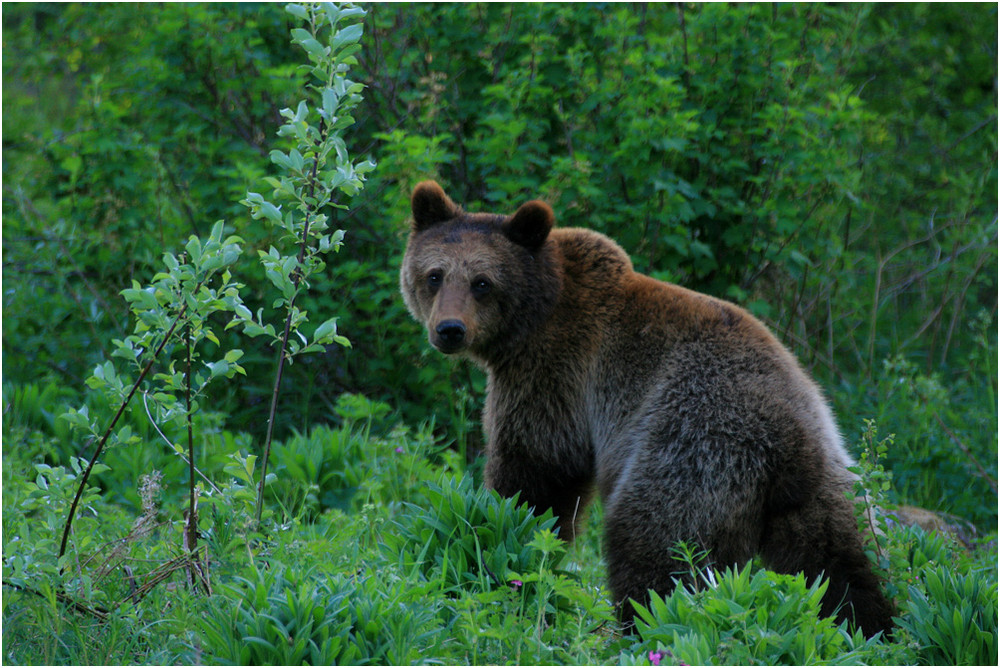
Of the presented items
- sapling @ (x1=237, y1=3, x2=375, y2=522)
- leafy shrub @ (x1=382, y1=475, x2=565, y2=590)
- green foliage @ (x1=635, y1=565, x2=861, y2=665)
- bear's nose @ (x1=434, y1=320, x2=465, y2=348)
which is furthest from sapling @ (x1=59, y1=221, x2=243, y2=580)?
green foliage @ (x1=635, y1=565, x2=861, y2=665)

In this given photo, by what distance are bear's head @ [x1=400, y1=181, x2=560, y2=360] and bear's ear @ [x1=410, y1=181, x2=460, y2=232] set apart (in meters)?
0.03

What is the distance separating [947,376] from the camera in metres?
8.42

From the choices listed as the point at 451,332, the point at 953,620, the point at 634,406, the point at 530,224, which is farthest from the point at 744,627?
the point at 530,224

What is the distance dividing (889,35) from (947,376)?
3006mm

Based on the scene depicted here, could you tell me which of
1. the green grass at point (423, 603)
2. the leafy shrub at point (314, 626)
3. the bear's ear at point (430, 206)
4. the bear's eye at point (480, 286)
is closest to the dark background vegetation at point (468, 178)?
the bear's ear at point (430, 206)

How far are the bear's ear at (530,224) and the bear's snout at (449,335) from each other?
59 cm

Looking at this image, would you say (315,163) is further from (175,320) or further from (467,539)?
(467,539)

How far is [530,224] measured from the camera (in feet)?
15.7

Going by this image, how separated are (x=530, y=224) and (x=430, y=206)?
1.95 feet

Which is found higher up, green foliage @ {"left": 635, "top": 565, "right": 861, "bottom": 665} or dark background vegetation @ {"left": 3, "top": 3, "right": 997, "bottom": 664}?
dark background vegetation @ {"left": 3, "top": 3, "right": 997, "bottom": 664}

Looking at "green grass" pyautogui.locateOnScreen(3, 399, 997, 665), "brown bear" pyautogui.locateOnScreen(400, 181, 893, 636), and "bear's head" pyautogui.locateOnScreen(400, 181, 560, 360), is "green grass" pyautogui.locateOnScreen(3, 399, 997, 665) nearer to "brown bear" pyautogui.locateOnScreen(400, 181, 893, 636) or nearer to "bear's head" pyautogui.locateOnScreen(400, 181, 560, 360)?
"brown bear" pyautogui.locateOnScreen(400, 181, 893, 636)

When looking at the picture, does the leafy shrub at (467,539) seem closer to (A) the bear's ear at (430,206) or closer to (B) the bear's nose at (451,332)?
(B) the bear's nose at (451,332)

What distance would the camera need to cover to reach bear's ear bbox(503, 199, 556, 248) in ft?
15.5

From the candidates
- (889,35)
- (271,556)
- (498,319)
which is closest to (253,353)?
(498,319)
